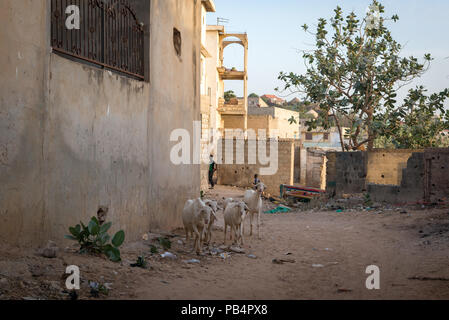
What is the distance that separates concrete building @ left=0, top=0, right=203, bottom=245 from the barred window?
0.02 m

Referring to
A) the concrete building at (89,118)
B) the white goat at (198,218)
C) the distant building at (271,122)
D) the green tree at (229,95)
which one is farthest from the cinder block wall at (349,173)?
the green tree at (229,95)

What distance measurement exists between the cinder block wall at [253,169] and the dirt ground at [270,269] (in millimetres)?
15163

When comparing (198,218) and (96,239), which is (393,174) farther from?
(96,239)

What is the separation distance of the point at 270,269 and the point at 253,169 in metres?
19.7

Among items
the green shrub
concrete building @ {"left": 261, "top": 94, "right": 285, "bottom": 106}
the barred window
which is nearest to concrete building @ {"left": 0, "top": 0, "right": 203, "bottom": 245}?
the barred window

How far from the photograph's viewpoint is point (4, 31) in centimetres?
531

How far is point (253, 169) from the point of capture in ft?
88.3

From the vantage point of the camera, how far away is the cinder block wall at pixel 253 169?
26.2 meters

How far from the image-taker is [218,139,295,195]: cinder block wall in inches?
1032

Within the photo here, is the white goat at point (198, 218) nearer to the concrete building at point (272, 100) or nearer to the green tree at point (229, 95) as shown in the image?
the green tree at point (229, 95)

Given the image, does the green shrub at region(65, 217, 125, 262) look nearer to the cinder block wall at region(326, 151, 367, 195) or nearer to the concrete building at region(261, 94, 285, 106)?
the cinder block wall at region(326, 151, 367, 195)

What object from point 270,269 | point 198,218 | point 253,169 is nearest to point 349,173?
point 253,169
